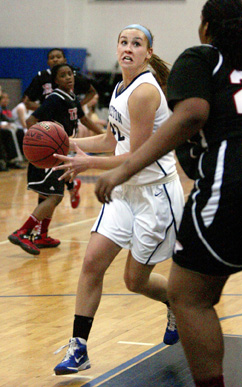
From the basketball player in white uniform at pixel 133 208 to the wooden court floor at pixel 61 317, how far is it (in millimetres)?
312

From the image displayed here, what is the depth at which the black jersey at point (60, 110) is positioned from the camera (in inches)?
238

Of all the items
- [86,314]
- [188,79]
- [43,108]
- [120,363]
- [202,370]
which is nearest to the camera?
[188,79]

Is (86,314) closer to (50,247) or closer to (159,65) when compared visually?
(159,65)

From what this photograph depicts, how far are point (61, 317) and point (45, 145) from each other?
1.24 meters

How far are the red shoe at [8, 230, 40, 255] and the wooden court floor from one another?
0.07 metres

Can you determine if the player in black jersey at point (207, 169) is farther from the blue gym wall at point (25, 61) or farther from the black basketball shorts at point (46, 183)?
the blue gym wall at point (25, 61)

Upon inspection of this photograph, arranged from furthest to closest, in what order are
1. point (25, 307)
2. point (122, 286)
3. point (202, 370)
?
point (122, 286) → point (25, 307) → point (202, 370)

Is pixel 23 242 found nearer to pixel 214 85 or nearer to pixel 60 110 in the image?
pixel 60 110

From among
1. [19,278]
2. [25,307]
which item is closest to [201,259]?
[25,307]

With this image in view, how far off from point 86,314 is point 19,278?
222cm

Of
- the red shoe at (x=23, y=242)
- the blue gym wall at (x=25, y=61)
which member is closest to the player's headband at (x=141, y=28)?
the red shoe at (x=23, y=242)

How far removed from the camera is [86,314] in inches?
121

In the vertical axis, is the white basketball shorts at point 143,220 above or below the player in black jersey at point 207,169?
below

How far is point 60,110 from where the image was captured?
239 inches
